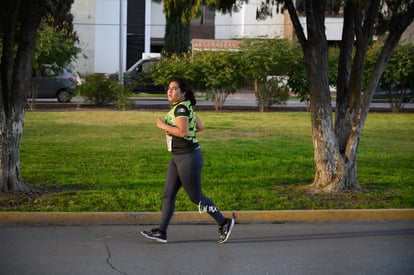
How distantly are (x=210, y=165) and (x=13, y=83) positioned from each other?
419 centimetres

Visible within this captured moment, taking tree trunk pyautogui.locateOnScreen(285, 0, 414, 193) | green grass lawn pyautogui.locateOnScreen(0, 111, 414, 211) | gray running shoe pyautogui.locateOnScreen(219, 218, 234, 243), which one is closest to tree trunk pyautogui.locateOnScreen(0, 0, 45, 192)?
green grass lawn pyautogui.locateOnScreen(0, 111, 414, 211)

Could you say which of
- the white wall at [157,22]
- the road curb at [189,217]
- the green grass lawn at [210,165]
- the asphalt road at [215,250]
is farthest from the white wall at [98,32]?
→ the asphalt road at [215,250]

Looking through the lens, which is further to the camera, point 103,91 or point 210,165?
point 103,91

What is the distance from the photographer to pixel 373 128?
1962cm

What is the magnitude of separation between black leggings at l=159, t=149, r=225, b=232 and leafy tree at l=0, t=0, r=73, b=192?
9.89ft

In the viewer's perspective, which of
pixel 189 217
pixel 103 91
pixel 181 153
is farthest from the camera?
pixel 103 91

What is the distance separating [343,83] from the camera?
10.7m

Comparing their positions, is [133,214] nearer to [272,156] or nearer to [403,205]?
[403,205]

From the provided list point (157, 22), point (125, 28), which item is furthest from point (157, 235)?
point (157, 22)

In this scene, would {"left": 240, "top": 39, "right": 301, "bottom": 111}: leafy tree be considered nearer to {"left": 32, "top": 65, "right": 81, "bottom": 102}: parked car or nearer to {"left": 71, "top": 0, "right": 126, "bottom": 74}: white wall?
{"left": 32, "top": 65, "right": 81, "bottom": 102}: parked car

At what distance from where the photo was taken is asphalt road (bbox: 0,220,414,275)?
6.93m

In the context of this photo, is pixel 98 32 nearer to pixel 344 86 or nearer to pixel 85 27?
pixel 85 27

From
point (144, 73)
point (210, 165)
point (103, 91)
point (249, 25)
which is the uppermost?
point (249, 25)

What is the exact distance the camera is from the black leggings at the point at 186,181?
765cm
